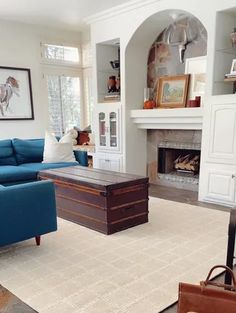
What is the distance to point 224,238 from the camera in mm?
2711

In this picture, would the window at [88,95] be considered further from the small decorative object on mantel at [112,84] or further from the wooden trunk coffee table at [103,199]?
the wooden trunk coffee table at [103,199]

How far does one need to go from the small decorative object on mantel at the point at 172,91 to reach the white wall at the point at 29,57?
2.44 metres

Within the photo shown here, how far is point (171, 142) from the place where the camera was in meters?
4.73

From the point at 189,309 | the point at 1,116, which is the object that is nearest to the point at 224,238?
the point at 189,309

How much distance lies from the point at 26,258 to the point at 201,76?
11.0 feet

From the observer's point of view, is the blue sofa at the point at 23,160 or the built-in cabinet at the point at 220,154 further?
the blue sofa at the point at 23,160

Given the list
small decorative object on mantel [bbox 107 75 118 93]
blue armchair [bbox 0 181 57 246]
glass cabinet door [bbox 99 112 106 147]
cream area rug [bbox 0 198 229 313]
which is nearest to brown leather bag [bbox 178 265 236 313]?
cream area rug [bbox 0 198 229 313]

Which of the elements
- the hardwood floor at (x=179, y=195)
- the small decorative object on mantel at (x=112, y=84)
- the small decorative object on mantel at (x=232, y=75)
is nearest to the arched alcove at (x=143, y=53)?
the small decorative object on mantel at (x=112, y=84)

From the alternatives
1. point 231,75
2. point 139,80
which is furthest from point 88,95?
point 231,75

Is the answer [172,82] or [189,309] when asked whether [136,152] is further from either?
[189,309]

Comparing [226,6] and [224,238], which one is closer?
[224,238]

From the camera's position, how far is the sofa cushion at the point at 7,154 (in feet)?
14.3

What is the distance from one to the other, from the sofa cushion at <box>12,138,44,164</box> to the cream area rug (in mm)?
1702

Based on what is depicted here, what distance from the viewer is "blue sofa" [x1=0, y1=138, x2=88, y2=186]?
389 centimetres
